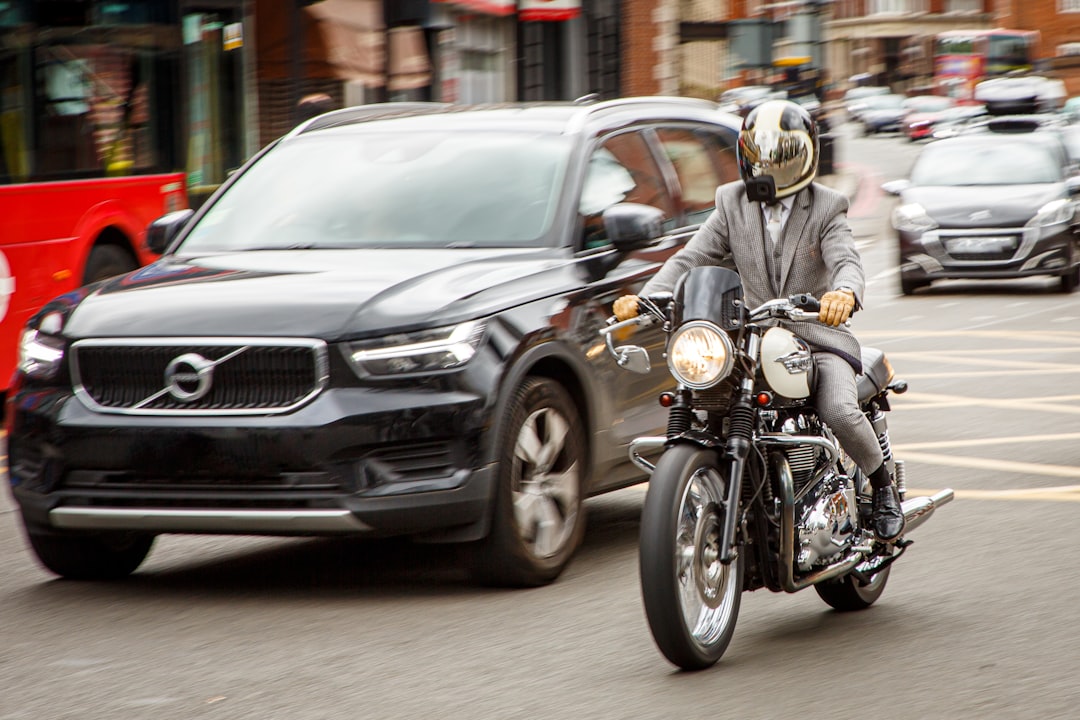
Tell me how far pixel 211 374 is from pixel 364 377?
0.50 m

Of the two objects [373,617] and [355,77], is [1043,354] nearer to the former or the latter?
[373,617]

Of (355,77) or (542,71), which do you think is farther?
(542,71)

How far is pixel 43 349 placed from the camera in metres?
6.25

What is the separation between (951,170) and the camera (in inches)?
778

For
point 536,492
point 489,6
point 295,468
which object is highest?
point 489,6

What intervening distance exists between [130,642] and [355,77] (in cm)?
1846

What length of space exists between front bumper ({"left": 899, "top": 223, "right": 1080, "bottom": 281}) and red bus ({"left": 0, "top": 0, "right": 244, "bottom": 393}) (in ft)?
26.0

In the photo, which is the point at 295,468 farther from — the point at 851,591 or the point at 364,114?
the point at 364,114

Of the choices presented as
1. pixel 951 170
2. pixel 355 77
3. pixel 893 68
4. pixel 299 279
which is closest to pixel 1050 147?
pixel 951 170

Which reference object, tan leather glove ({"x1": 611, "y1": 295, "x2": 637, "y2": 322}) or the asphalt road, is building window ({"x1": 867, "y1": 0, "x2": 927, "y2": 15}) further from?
tan leather glove ({"x1": 611, "y1": 295, "x2": 637, "y2": 322})

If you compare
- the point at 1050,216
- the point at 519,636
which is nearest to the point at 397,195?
the point at 519,636

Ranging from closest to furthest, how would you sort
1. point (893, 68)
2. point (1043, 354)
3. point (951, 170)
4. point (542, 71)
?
point (1043, 354), point (951, 170), point (542, 71), point (893, 68)

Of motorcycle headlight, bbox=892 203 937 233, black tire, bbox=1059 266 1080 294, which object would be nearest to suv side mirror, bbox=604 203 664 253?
motorcycle headlight, bbox=892 203 937 233

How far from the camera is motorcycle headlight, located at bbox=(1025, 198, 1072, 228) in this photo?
60.8ft
